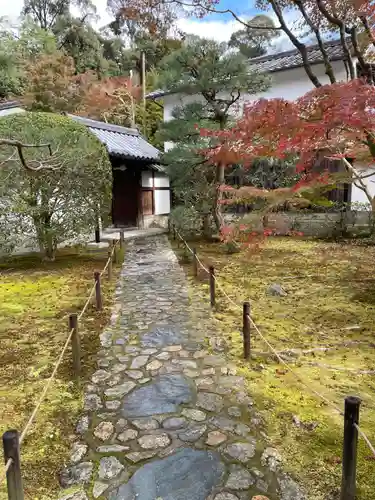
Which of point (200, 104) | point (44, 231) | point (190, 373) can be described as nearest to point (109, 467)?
point (190, 373)

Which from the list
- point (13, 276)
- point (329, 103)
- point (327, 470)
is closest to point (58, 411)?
point (327, 470)

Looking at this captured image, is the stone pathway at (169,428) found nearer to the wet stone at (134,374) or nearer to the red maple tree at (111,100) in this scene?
the wet stone at (134,374)

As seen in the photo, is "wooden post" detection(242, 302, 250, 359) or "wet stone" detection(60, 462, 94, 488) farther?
"wooden post" detection(242, 302, 250, 359)

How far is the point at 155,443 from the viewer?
3389 mm

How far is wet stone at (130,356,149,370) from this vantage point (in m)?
4.92

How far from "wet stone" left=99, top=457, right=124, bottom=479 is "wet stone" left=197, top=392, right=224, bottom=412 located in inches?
43.3

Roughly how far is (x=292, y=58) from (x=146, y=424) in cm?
1890

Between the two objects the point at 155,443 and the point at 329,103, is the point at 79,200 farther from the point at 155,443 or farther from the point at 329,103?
the point at 155,443

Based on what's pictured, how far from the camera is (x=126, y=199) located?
60.5 ft

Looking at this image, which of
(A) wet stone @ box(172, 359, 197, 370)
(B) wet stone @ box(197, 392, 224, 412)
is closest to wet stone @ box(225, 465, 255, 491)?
(B) wet stone @ box(197, 392, 224, 412)

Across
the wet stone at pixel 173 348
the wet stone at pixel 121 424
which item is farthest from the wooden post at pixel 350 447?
the wet stone at pixel 173 348

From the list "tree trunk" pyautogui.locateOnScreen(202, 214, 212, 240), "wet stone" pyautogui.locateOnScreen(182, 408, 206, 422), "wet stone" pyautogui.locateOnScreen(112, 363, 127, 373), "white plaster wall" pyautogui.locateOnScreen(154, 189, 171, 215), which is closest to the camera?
"wet stone" pyautogui.locateOnScreen(182, 408, 206, 422)

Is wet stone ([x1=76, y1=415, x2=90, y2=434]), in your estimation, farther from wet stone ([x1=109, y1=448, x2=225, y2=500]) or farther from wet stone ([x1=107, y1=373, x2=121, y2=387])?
wet stone ([x1=109, y1=448, x2=225, y2=500])

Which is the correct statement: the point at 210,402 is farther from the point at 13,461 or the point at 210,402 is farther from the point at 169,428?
the point at 13,461
